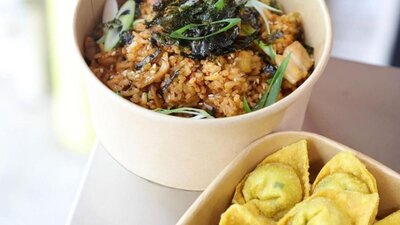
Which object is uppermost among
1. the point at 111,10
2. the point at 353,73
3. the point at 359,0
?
the point at 111,10

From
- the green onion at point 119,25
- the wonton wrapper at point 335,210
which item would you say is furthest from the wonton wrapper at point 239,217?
the green onion at point 119,25

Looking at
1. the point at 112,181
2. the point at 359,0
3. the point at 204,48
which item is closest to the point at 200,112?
the point at 204,48

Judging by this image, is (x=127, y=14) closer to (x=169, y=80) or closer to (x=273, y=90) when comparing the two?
(x=169, y=80)

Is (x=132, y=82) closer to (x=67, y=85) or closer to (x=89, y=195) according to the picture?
(x=89, y=195)

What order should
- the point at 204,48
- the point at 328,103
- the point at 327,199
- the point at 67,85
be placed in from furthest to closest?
the point at 67,85
the point at 328,103
the point at 204,48
the point at 327,199

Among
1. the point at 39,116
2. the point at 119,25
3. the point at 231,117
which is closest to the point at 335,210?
the point at 231,117

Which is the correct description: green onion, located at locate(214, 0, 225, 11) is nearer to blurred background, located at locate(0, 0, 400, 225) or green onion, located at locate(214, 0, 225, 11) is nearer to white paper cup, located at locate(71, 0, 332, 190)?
white paper cup, located at locate(71, 0, 332, 190)

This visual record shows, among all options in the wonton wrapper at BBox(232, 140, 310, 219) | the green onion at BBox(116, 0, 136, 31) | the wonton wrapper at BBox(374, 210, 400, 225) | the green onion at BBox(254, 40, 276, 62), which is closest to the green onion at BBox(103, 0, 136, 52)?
the green onion at BBox(116, 0, 136, 31)
